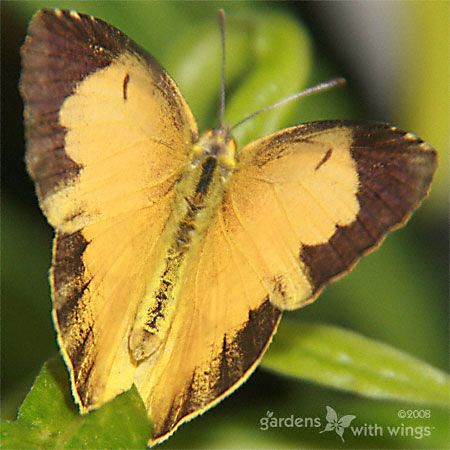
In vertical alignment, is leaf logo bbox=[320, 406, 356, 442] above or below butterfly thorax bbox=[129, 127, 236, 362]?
below

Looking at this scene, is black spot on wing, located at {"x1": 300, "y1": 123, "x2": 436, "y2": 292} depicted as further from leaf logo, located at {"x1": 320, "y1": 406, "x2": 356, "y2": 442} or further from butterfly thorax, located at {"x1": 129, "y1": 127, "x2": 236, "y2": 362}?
leaf logo, located at {"x1": 320, "y1": 406, "x2": 356, "y2": 442}

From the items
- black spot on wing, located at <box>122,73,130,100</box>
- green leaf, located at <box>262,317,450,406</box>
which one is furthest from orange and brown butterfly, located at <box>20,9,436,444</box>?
green leaf, located at <box>262,317,450,406</box>

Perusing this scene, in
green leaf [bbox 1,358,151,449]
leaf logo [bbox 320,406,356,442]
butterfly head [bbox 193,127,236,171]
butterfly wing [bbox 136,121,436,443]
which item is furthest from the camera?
leaf logo [bbox 320,406,356,442]

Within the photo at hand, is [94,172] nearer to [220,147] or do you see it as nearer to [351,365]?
[220,147]

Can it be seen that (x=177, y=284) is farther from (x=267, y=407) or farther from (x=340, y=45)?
(x=340, y=45)

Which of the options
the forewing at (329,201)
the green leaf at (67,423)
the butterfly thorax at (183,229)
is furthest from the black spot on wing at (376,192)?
the green leaf at (67,423)

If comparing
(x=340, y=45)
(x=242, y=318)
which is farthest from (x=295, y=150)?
(x=340, y=45)

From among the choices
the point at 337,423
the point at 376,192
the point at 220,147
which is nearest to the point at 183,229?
the point at 220,147
